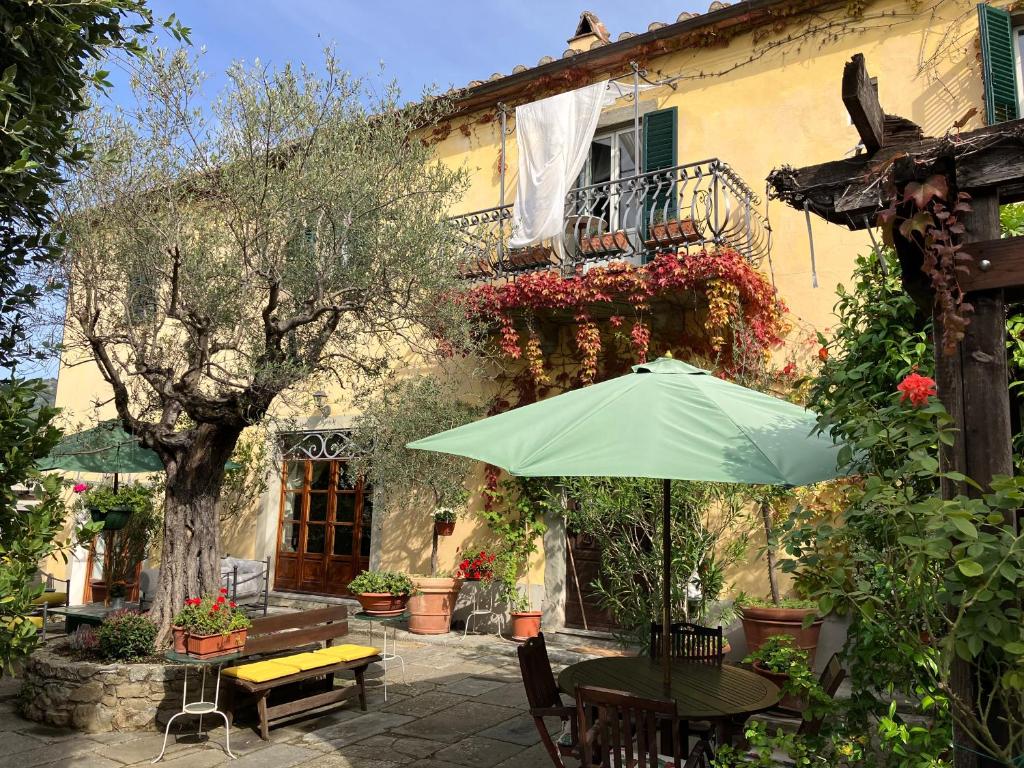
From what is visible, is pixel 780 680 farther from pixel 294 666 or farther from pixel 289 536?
pixel 289 536

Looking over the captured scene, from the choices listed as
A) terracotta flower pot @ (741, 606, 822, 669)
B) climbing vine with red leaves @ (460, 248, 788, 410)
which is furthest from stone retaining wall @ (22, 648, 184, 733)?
terracotta flower pot @ (741, 606, 822, 669)

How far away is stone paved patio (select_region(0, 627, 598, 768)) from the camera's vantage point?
486 centimetres

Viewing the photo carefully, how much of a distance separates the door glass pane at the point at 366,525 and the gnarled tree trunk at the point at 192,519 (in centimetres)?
411

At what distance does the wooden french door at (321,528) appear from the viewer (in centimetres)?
1088

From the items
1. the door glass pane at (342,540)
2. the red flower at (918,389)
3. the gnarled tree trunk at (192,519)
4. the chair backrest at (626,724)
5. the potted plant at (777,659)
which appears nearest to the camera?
the red flower at (918,389)

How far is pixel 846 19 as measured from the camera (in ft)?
27.0

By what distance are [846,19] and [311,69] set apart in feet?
19.1

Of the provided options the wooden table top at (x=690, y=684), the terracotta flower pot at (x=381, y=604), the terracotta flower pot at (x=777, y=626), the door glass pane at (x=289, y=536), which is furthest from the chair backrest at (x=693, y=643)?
the door glass pane at (x=289, y=536)

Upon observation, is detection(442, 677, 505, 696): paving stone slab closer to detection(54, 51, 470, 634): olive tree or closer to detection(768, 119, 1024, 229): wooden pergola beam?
detection(54, 51, 470, 634): olive tree

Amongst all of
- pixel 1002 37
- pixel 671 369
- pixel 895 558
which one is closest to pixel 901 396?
pixel 895 558

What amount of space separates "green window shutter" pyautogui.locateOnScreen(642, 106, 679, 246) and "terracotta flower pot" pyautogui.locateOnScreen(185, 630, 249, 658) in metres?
6.34

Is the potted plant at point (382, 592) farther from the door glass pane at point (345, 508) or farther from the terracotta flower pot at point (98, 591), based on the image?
the terracotta flower pot at point (98, 591)

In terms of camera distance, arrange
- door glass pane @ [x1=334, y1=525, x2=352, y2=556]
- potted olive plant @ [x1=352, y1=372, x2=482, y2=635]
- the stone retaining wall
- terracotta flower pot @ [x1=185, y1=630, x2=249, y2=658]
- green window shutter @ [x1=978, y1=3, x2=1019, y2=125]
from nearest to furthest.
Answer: terracotta flower pot @ [x1=185, y1=630, x2=249, y2=658], the stone retaining wall, green window shutter @ [x1=978, y1=3, x2=1019, y2=125], potted olive plant @ [x1=352, y1=372, x2=482, y2=635], door glass pane @ [x1=334, y1=525, x2=352, y2=556]

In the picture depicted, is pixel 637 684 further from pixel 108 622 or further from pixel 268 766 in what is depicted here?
pixel 108 622
